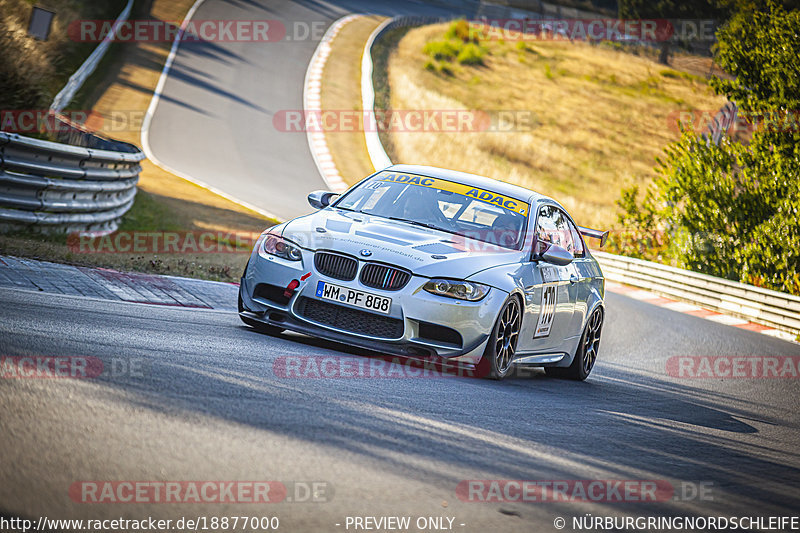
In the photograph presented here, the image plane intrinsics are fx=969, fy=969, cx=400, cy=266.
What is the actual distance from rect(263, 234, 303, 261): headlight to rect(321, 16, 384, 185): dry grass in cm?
1850

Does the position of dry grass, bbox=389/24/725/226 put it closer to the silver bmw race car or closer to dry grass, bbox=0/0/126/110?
dry grass, bbox=0/0/126/110

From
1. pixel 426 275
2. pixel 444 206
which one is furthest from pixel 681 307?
pixel 426 275

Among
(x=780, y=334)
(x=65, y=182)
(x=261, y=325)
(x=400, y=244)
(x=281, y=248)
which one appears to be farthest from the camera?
(x=780, y=334)

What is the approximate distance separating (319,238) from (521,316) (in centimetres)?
177

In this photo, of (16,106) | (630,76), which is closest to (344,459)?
(16,106)

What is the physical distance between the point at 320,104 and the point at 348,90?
2.93 meters

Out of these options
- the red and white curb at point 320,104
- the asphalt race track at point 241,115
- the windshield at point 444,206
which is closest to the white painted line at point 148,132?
the asphalt race track at point 241,115

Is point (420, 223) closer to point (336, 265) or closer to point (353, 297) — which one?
point (336, 265)

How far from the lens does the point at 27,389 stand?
4.70 meters

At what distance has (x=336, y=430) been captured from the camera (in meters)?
4.97

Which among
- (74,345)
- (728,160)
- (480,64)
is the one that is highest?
(480,64)

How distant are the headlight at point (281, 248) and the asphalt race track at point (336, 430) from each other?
698mm

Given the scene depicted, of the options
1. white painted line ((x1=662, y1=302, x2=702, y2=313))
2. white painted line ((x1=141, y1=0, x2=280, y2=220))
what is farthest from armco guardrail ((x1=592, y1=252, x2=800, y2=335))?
white painted line ((x1=141, y1=0, x2=280, y2=220))

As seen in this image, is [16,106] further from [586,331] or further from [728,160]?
[728,160]
